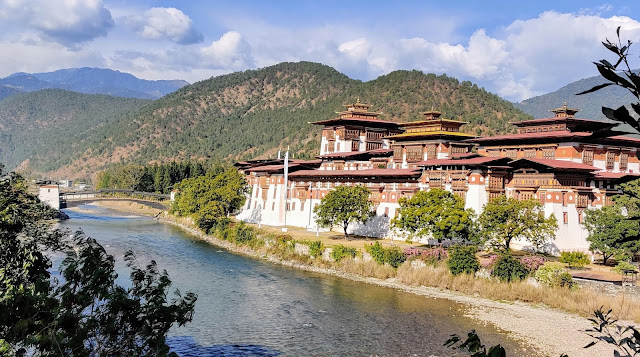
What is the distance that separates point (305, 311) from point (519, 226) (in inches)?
Result: 762

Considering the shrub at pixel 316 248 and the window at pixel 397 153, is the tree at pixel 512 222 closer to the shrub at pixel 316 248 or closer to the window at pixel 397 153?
the shrub at pixel 316 248

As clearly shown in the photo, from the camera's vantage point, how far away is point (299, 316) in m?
35.8

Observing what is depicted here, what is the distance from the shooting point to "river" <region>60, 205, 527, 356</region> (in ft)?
97.7

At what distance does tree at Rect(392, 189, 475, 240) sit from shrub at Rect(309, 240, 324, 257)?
7.11m

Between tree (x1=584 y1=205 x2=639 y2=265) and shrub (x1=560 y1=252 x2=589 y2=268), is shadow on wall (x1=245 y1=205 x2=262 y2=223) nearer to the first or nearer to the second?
tree (x1=584 y1=205 x2=639 y2=265)

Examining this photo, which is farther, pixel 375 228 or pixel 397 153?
pixel 397 153

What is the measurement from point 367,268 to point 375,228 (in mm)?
15081

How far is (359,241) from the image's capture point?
60.6 m

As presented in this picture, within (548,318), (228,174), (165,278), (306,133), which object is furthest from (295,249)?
(306,133)

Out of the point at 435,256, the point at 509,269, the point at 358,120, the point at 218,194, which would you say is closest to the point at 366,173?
the point at 435,256

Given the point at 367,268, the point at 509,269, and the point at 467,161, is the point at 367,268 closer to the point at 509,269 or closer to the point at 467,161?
the point at 509,269

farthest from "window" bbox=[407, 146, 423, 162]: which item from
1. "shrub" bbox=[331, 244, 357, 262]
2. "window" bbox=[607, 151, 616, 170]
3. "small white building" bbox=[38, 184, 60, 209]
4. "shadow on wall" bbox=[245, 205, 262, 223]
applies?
"small white building" bbox=[38, 184, 60, 209]

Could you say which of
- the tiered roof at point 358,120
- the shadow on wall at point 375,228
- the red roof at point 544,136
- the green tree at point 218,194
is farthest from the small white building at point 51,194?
the red roof at point 544,136

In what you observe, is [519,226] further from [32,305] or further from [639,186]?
[32,305]
